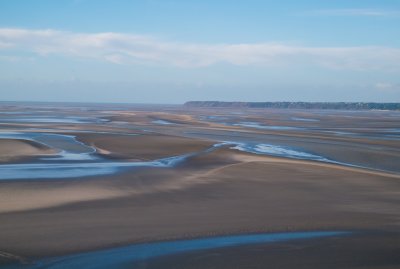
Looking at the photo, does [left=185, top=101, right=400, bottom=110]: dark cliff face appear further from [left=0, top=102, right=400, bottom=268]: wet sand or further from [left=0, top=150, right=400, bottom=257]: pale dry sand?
[left=0, top=150, right=400, bottom=257]: pale dry sand

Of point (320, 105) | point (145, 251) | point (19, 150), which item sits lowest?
point (145, 251)

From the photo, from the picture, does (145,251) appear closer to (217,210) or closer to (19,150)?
(217,210)

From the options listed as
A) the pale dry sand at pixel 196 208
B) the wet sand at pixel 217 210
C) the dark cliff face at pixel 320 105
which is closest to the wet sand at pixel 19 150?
the wet sand at pixel 217 210

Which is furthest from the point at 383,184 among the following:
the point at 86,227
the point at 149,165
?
the point at 86,227

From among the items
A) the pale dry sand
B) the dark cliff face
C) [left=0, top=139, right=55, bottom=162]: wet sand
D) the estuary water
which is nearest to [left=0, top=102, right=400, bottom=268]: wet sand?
the pale dry sand

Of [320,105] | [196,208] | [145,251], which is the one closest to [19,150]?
[196,208]

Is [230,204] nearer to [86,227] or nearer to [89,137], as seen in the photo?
[86,227]

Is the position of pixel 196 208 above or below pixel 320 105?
below

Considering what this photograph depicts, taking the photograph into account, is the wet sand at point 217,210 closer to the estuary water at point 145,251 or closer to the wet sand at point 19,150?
the estuary water at point 145,251
